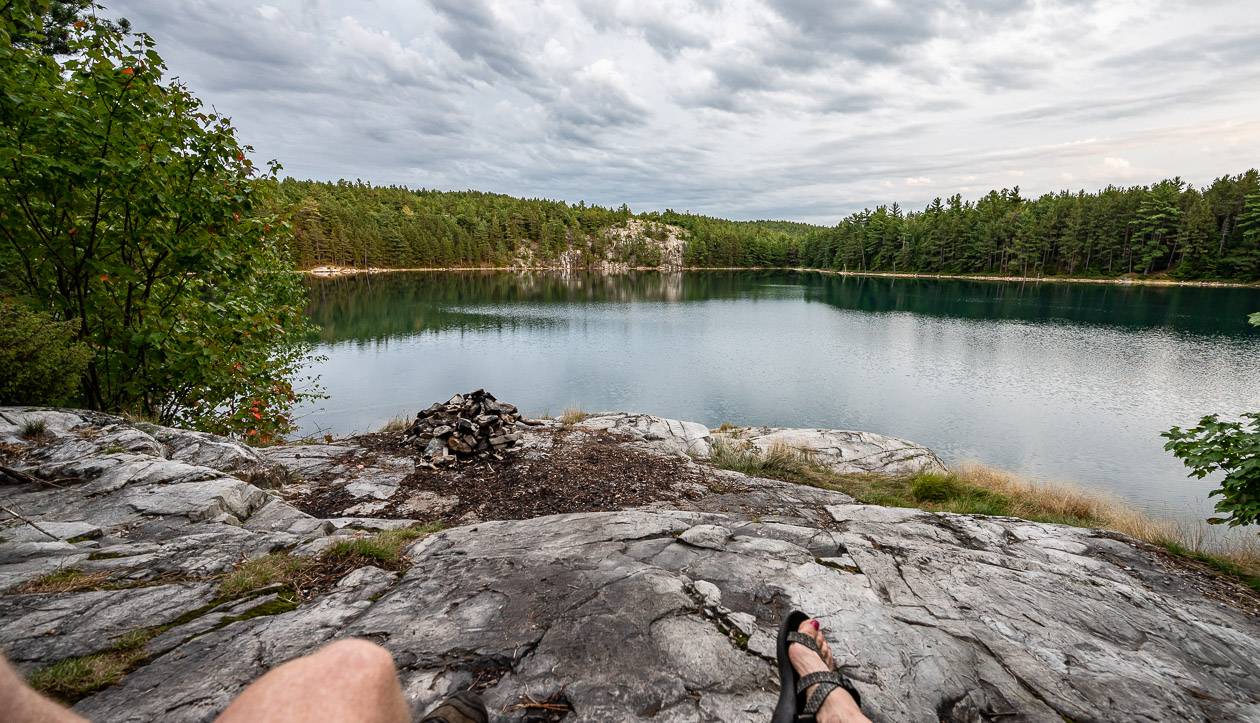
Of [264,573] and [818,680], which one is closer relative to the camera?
[818,680]

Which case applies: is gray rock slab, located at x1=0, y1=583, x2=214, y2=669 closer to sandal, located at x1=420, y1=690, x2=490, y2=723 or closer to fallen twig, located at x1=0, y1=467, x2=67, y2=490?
sandal, located at x1=420, y1=690, x2=490, y2=723

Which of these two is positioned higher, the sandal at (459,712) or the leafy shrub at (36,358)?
the leafy shrub at (36,358)

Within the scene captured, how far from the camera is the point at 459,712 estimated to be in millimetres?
2215

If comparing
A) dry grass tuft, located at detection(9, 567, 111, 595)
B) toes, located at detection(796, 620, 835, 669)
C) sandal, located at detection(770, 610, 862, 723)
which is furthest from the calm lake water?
sandal, located at detection(770, 610, 862, 723)

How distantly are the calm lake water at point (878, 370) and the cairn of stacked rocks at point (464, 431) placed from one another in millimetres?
8560

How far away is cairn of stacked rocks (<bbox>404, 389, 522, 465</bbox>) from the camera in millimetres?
9992

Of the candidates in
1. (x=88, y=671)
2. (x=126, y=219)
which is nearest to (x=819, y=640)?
(x=88, y=671)

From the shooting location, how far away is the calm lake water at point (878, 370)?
18.6 meters

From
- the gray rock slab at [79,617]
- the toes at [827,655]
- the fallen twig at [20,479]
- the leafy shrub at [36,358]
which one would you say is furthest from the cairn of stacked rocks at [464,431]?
the toes at [827,655]

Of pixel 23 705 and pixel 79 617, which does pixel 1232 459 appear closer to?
pixel 23 705

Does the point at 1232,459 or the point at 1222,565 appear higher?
the point at 1232,459

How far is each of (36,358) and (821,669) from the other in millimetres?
8952

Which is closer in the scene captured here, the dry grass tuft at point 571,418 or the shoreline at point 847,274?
the dry grass tuft at point 571,418

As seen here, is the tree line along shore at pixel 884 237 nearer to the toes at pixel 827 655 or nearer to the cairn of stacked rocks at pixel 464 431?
the cairn of stacked rocks at pixel 464 431
